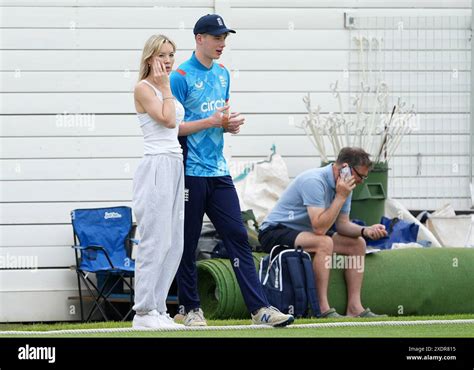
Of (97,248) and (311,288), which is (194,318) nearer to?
(311,288)

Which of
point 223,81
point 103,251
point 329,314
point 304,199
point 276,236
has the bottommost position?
point 329,314

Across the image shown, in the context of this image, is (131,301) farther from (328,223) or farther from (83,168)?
(328,223)

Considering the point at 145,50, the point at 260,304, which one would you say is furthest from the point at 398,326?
the point at 145,50

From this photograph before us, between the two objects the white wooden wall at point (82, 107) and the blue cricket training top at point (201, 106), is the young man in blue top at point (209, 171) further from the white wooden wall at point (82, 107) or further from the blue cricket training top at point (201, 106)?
the white wooden wall at point (82, 107)

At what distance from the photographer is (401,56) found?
11977mm

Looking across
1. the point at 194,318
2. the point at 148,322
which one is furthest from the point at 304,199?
the point at 148,322

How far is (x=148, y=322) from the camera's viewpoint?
790cm

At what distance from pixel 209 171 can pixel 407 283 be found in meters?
2.59

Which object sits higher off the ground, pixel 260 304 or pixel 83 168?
pixel 83 168

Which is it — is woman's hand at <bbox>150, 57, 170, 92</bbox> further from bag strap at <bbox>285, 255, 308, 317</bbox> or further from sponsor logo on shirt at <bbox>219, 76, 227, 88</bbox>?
bag strap at <bbox>285, 255, 308, 317</bbox>

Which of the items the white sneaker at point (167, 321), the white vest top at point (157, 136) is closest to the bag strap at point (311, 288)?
the white sneaker at point (167, 321)

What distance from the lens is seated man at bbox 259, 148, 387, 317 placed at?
9.76 meters

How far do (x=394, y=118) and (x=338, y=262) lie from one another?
2.21 meters

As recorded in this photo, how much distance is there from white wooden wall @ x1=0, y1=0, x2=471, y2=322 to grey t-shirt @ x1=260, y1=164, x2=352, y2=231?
1.53m
